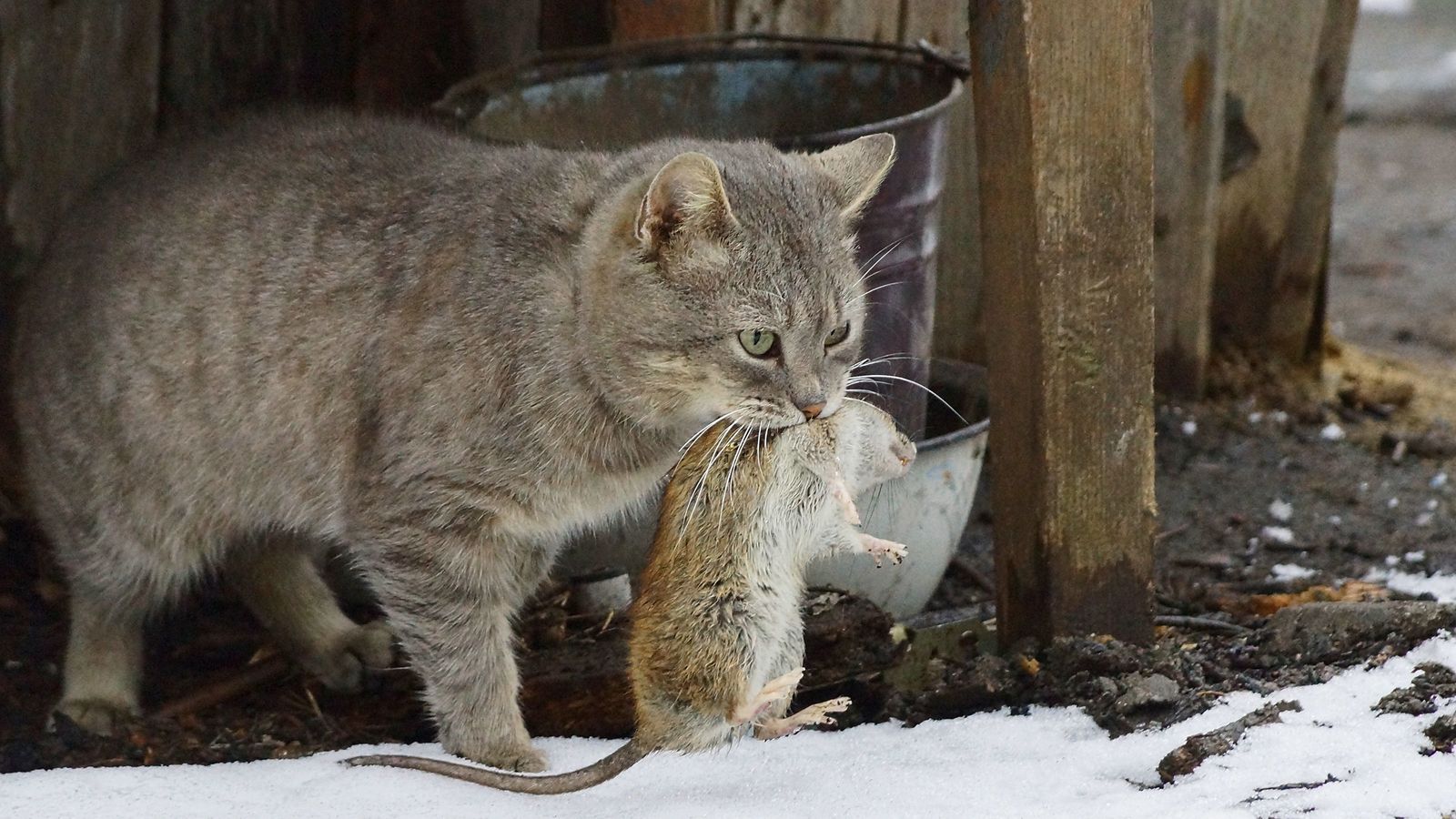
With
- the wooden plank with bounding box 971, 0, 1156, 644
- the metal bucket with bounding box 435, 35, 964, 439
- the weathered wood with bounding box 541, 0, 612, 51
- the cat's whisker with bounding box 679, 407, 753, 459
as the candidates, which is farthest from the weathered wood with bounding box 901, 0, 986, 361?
the cat's whisker with bounding box 679, 407, 753, 459

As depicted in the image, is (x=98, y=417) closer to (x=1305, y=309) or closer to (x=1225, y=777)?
(x=1225, y=777)

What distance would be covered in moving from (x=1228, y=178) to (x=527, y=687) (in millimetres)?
3414

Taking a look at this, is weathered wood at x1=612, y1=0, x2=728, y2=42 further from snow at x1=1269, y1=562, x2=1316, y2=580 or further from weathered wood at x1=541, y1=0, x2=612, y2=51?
snow at x1=1269, y1=562, x2=1316, y2=580

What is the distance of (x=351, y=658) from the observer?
4137 mm

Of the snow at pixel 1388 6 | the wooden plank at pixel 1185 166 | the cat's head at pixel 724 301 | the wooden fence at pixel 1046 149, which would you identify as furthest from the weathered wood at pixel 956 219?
the snow at pixel 1388 6

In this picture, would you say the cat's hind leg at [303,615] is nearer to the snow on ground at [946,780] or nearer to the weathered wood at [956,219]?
the snow on ground at [946,780]

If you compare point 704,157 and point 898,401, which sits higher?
point 704,157

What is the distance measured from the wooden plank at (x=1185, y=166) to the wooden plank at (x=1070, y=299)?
216cm

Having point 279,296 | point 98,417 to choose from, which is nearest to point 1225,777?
point 279,296

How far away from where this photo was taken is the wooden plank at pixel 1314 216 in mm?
5754

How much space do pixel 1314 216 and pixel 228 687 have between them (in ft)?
13.8

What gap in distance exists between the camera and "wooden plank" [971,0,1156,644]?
3.32m

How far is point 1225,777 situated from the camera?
3051 mm

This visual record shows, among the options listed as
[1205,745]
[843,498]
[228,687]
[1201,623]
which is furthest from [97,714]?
[1201,623]
